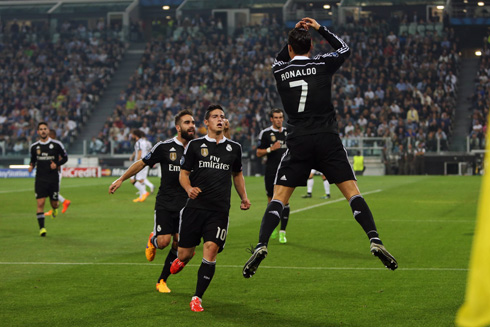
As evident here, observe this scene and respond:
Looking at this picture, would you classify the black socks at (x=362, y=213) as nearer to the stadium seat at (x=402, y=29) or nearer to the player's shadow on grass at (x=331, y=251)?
the player's shadow on grass at (x=331, y=251)

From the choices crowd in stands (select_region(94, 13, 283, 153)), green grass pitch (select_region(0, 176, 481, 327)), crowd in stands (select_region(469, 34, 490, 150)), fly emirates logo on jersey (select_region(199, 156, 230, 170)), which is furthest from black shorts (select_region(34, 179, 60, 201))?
crowd in stands (select_region(469, 34, 490, 150))

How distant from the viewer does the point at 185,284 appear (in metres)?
10.4

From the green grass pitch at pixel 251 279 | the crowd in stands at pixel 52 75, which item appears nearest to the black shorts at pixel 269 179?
the green grass pitch at pixel 251 279

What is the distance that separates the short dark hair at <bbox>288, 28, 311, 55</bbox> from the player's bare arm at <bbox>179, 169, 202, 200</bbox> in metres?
1.86

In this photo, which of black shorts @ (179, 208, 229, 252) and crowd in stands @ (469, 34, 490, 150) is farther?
crowd in stands @ (469, 34, 490, 150)

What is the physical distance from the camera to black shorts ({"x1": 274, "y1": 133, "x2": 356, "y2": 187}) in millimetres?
7582

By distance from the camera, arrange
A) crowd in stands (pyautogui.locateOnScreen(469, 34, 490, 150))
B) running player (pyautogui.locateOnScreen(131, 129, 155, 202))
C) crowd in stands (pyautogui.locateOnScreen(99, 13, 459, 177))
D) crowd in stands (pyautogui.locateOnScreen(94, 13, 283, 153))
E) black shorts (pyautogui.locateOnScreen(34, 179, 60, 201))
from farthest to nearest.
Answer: crowd in stands (pyautogui.locateOnScreen(94, 13, 283, 153)), crowd in stands (pyautogui.locateOnScreen(99, 13, 459, 177)), crowd in stands (pyautogui.locateOnScreen(469, 34, 490, 150)), running player (pyautogui.locateOnScreen(131, 129, 155, 202)), black shorts (pyautogui.locateOnScreen(34, 179, 60, 201))

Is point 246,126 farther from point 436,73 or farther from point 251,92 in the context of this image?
point 436,73

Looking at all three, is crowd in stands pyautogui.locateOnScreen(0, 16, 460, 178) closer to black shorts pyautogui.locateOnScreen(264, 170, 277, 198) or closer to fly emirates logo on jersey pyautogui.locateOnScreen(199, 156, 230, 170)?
black shorts pyautogui.locateOnScreen(264, 170, 277, 198)

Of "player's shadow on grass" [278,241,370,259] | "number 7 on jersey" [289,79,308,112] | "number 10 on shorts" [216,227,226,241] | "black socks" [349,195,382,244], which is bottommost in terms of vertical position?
"player's shadow on grass" [278,241,370,259]

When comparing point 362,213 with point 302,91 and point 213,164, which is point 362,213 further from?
point 213,164

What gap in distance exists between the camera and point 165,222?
10219mm

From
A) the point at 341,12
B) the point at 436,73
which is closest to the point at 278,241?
the point at 436,73

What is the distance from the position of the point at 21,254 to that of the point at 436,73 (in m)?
39.1
